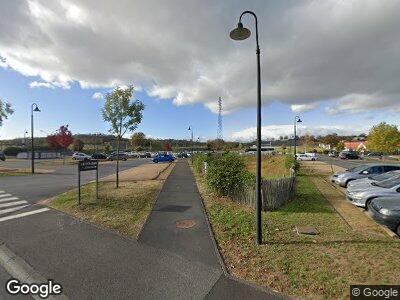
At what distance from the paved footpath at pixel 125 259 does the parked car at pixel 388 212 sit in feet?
17.0

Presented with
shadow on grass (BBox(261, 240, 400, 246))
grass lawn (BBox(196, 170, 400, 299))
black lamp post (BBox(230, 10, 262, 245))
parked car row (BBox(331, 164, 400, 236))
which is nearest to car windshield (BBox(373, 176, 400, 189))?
parked car row (BBox(331, 164, 400, 236))

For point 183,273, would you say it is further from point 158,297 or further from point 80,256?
point 80,256

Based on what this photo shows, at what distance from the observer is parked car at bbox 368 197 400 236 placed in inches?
299

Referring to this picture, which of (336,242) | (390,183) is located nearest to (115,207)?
(336,242)

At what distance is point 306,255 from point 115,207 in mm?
7562

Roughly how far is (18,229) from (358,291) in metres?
9.16

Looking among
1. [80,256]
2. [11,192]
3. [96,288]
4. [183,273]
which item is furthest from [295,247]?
[11,192]

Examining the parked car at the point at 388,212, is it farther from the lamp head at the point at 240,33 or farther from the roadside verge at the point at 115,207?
the roadside verge at the point at 115,207

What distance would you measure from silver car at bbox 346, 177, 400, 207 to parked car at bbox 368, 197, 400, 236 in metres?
1.67

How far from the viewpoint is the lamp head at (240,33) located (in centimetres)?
664

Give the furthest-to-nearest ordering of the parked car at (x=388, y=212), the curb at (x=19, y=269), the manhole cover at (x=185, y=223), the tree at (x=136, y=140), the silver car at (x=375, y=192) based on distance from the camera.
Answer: the tree at (x=136, y=140)
the silver car at (x=375, y=192)
the manhole cover at (x=185, y=223)
the parked car at (x=388, y=212)
the curb at (x=19, y=269)

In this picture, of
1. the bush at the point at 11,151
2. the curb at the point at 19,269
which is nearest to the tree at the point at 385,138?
the curb at the point at 19,269

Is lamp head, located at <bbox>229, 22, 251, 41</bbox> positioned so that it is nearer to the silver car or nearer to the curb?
the curb

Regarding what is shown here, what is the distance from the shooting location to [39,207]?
37.5 feet
